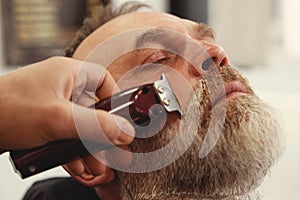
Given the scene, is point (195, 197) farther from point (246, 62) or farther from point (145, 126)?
point (246, 62)

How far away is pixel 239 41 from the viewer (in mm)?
2189

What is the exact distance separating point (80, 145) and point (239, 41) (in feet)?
5.34

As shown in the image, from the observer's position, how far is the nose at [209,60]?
87 centimetres

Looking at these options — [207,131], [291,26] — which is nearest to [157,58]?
[207,131]

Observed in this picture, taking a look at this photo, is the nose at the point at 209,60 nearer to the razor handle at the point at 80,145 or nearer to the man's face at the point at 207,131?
the man's face at the point at 207,131

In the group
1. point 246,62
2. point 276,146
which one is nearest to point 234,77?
point 276,146

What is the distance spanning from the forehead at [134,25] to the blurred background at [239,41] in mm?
338

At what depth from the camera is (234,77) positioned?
865 millimetres

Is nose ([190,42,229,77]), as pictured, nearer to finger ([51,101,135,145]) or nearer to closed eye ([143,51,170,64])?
closed eye ([143,51,170,64])

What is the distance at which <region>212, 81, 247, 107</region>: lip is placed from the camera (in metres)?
0.84

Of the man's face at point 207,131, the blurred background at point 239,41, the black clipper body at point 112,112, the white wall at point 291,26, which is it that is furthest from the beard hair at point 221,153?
the white wall at point 291,26

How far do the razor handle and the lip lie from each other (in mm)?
171

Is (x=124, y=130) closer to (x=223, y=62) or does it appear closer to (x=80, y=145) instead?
(x=80, y=145)

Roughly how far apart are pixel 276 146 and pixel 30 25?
1.26m
